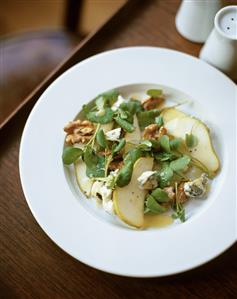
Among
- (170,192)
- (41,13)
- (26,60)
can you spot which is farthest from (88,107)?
(41,13)

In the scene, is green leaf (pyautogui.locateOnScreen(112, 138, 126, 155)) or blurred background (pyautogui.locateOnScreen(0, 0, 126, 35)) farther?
blurred background (pyautogui.locateOnScreen(0, 0, 126, 35))

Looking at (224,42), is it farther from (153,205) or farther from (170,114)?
(153,205)

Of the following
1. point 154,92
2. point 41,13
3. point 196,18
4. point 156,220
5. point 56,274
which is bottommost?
point 41,13

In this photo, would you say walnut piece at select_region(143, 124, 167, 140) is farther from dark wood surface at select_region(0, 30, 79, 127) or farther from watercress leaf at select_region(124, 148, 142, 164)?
dark wood surface at select_region(0, 30, 79, 127)

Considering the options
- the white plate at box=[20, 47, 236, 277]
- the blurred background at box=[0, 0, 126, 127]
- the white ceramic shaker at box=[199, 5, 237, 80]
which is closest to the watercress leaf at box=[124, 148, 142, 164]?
the white plate at box=[20, 47, 236, 277]

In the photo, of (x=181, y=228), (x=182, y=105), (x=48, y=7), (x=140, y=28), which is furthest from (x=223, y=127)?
(x=48, y=7)

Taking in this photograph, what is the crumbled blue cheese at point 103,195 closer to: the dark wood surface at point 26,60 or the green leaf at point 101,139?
the green leaf at point 101,139

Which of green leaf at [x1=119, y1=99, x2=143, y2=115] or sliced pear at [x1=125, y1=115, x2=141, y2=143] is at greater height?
green leaf at [x1=119, y1=99, x2=143, y2=115]
